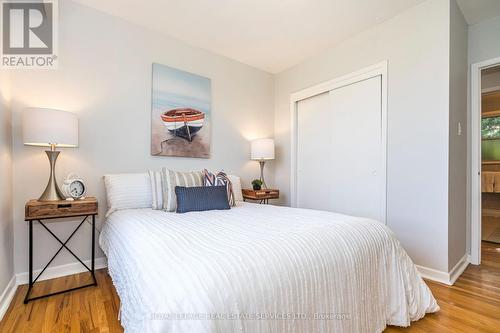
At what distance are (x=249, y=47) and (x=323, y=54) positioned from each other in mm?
984

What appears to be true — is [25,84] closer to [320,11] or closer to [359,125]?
[320,11]

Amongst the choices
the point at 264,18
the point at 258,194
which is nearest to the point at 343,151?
the point at 258,194

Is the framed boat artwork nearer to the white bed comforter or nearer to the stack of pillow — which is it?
the stack of pillow

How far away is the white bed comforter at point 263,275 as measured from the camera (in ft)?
2.54

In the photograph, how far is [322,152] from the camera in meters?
3.30

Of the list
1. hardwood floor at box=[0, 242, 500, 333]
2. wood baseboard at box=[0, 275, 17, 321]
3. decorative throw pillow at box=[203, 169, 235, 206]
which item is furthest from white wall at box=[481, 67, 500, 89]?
wood baseboard at box=[0, 275, 17, 321]

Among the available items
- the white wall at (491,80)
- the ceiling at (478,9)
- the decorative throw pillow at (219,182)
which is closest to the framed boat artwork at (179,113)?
the decorative throw pillow at (219,182)

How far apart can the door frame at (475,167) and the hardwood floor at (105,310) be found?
0.54 meters

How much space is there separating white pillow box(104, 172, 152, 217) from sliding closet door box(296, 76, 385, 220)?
7.05 feet

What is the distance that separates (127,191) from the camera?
87.9 inches

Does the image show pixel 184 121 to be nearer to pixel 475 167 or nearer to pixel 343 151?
pixel 343 151

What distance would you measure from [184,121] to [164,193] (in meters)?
1.04

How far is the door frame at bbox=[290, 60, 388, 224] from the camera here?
8.43 ft

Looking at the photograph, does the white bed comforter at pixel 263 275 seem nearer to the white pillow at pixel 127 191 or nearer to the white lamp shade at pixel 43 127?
the white pillow at pixel 127 191
